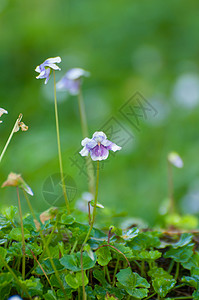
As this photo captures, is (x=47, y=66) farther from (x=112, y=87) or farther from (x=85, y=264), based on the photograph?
(x=112, y=87)

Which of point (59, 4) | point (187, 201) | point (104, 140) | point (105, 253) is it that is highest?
point (59, 4)

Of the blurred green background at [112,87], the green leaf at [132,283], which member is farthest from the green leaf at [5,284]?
the blurred green background at [112,87]

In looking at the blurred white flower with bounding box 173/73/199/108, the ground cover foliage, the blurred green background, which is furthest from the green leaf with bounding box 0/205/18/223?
the blurred white flower with bounding box 173/73/199/108

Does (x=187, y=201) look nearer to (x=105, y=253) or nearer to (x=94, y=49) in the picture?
(x=105, y=253)

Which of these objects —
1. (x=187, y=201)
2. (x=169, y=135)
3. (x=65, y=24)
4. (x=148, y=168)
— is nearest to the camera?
(x=187, y=201)

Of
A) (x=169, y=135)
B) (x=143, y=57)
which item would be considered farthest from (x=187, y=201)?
(x=143, y=57)

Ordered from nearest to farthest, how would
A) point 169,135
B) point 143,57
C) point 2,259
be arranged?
point 2,259 → point 169,135 → point 143,57

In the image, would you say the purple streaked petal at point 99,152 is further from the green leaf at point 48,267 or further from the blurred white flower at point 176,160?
the blurred white flower at point 176,160
